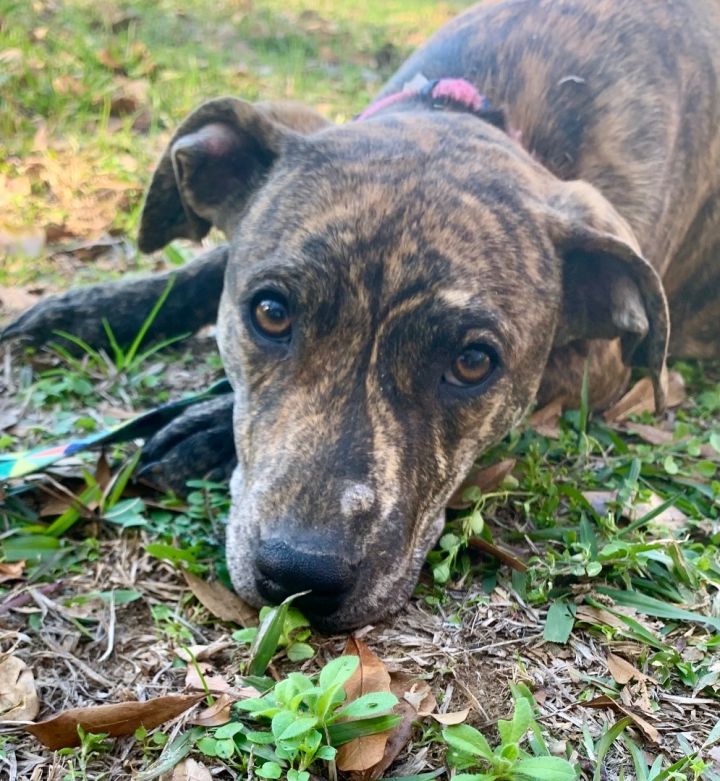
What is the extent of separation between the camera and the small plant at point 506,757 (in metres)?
1.62

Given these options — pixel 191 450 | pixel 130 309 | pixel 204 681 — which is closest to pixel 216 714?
pixel 204 681

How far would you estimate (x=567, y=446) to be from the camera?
3164mm

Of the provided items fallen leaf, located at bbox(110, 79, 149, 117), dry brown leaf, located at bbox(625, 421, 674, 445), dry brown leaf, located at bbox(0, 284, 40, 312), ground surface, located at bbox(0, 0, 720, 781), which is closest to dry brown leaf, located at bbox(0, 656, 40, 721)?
ground surface, located at bbox(0, 0, 720, 781)

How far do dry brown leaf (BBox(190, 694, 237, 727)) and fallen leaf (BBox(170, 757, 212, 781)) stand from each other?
94 mm

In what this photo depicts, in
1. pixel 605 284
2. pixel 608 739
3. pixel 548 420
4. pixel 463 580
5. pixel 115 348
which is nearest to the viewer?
pixel 608 739

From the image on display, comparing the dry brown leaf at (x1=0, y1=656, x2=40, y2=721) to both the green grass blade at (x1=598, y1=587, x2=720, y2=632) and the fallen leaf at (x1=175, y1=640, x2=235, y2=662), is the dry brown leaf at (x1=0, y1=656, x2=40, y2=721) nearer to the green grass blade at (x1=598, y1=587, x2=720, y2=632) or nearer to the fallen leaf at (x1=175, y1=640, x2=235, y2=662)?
the fallen leaf at (x1=175, y1=640, x2=235, y2=662)

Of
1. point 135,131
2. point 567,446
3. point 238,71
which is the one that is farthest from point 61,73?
point 567,446

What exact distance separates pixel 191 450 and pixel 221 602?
68 cm

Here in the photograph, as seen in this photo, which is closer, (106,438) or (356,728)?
(356,728)

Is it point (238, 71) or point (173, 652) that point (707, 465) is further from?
point (238, 71)

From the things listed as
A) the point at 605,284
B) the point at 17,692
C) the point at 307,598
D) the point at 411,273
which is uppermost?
the point at 411,273

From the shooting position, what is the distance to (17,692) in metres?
1.94

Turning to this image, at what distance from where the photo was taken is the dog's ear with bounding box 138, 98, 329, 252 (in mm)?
2975

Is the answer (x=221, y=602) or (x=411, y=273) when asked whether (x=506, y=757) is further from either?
(x=411, y=273)
